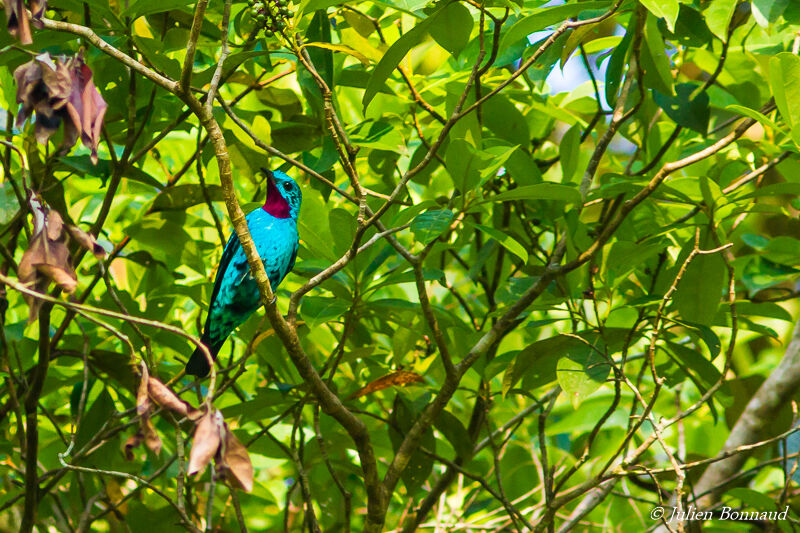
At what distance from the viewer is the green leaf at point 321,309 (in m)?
2.81

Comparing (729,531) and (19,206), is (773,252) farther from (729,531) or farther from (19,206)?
(19,206)

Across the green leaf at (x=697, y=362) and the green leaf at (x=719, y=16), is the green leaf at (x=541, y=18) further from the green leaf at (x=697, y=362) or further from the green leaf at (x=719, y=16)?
the green leaf at (x=697, y=362)

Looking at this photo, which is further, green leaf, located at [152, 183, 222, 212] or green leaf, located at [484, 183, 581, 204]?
green leaf, located at [152, 183, 222, 212]

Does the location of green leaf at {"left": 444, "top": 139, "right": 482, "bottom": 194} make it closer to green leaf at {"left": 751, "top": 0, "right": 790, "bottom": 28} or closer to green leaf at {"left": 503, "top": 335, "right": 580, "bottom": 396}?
green leaf at {"left": 503, "top": 335, "right": 580, "bottom": 396}

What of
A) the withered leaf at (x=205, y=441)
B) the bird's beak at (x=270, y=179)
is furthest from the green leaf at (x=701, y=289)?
the withered leaf at (x=205, y=441)

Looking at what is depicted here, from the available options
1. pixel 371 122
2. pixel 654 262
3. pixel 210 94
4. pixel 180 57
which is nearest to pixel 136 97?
pixel 180 57

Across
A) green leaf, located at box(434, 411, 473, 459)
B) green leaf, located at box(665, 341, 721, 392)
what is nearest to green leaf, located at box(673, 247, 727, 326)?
green leaf, located at box(665, 341, 721, 392)

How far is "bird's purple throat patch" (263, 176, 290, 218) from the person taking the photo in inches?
158

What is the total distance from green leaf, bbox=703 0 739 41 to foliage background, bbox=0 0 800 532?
0.04 ft

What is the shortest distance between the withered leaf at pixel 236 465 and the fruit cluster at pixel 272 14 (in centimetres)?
127

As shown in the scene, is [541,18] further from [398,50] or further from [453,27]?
[398,50]

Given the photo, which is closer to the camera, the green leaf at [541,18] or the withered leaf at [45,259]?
the withered leaf at [45,259]

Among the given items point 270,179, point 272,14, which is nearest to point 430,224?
point 272,14

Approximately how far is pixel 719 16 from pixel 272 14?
170 centimetres
